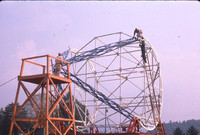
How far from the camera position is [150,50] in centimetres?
2556

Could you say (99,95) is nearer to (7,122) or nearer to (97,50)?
(97,50)

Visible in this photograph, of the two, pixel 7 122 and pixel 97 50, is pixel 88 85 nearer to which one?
pixel 97 50

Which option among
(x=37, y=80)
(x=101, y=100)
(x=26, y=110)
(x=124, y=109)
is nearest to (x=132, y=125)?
(x=124, y=109)

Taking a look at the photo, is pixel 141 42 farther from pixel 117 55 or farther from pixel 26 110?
pixel 26 110

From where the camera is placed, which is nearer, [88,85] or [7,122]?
[88,85]

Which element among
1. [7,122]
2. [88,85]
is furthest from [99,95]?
[7,122]

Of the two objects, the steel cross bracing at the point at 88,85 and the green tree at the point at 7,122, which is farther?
the green tree at the point at 7,122

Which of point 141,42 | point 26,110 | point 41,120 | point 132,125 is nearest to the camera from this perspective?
point 41,120

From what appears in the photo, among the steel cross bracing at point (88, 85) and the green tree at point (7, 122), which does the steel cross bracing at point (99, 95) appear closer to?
the steel cross bracing at point (88, 85)

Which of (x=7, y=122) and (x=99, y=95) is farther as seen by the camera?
(x=7, y=122)

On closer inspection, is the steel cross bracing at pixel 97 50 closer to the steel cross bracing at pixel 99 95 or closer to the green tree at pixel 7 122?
the steel cross bracing at pixel 99 95

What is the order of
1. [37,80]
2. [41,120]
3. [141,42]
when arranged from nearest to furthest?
1. [41,120]
2. [37,80]
3. [141,42]

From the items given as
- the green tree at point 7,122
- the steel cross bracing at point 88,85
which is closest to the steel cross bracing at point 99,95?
the steel cross bracing at point 88,85

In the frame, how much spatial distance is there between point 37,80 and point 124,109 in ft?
41.1
